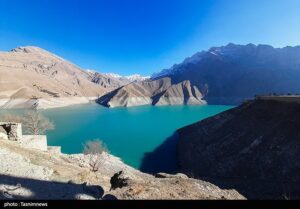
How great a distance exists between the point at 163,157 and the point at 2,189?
1921 inches

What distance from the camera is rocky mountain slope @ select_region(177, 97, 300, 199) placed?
33625mm

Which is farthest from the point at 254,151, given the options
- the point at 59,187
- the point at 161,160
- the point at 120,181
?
the point at 59,187

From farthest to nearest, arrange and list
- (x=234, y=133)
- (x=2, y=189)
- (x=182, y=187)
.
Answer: (x=234, y=133) → (x=182, y=187) → (x=2, y=189)

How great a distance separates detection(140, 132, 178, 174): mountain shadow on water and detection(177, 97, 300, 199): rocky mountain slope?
72.0 inches

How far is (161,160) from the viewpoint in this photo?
185 ft

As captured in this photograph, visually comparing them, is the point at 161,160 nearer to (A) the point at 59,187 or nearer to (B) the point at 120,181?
(B) the point at 120,181

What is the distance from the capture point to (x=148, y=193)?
47.5 ft

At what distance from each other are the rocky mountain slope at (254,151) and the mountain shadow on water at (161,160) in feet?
6.00

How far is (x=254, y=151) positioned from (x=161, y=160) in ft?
64.5

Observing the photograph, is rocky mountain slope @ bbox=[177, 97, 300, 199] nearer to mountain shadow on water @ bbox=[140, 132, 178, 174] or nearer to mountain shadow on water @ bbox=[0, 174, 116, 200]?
mountain shadow on water @ bbox=[140, 132, 178, 174]

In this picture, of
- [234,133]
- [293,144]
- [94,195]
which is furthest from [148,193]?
[234,133]

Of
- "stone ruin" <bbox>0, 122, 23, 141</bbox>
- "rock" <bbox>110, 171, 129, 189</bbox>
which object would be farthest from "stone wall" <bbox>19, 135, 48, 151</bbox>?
"rock" <bbox>110, 171, 129, 189</bbox>

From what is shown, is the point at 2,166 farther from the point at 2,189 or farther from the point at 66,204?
the point at 66,204

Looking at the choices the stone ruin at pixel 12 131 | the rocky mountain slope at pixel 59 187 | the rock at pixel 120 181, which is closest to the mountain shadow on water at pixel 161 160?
the stone ruin at pixel 12 131
